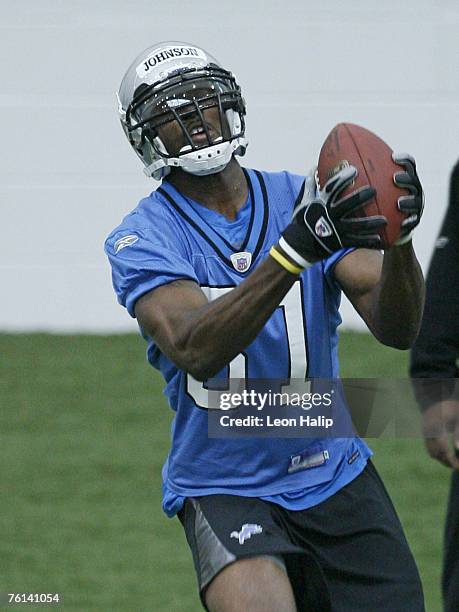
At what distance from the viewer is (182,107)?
376 cm

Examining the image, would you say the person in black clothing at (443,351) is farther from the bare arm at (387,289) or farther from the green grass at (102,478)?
the green grass at (102,478)

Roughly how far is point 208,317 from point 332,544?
784 millimetres

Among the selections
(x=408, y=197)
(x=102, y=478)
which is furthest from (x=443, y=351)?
(x=102, y=478)

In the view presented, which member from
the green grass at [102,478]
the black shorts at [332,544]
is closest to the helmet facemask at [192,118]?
the black shorts at [332,544]

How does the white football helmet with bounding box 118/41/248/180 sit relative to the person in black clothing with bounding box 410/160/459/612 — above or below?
above

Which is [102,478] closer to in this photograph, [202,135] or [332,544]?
[332,544]

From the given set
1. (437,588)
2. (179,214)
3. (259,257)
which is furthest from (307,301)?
(437,588)

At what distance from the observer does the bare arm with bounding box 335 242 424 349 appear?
11.2 feet

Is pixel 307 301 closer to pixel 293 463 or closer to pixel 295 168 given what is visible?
pixel 293 463

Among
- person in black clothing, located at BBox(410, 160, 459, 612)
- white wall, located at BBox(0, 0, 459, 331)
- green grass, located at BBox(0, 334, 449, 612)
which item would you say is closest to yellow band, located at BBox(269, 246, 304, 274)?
person in black clothing, located at BBox(410, 160, 459, 612)

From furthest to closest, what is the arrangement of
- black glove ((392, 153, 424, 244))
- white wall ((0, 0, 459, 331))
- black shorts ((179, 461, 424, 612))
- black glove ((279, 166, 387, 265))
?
white wall ((0, 0, 459, 331)) < black shorts ((179, 461, 424, 612)) < black glove ((392, 153, 424, 244)) < black glove ((279, 166, 387, 265))

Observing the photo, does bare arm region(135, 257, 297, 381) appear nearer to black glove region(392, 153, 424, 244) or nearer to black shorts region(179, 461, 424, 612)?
black glove region(392, 153, 424, 244)

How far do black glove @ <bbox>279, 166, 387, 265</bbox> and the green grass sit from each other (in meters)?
2.50

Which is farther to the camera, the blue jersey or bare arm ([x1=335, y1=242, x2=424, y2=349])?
the blue jersey
